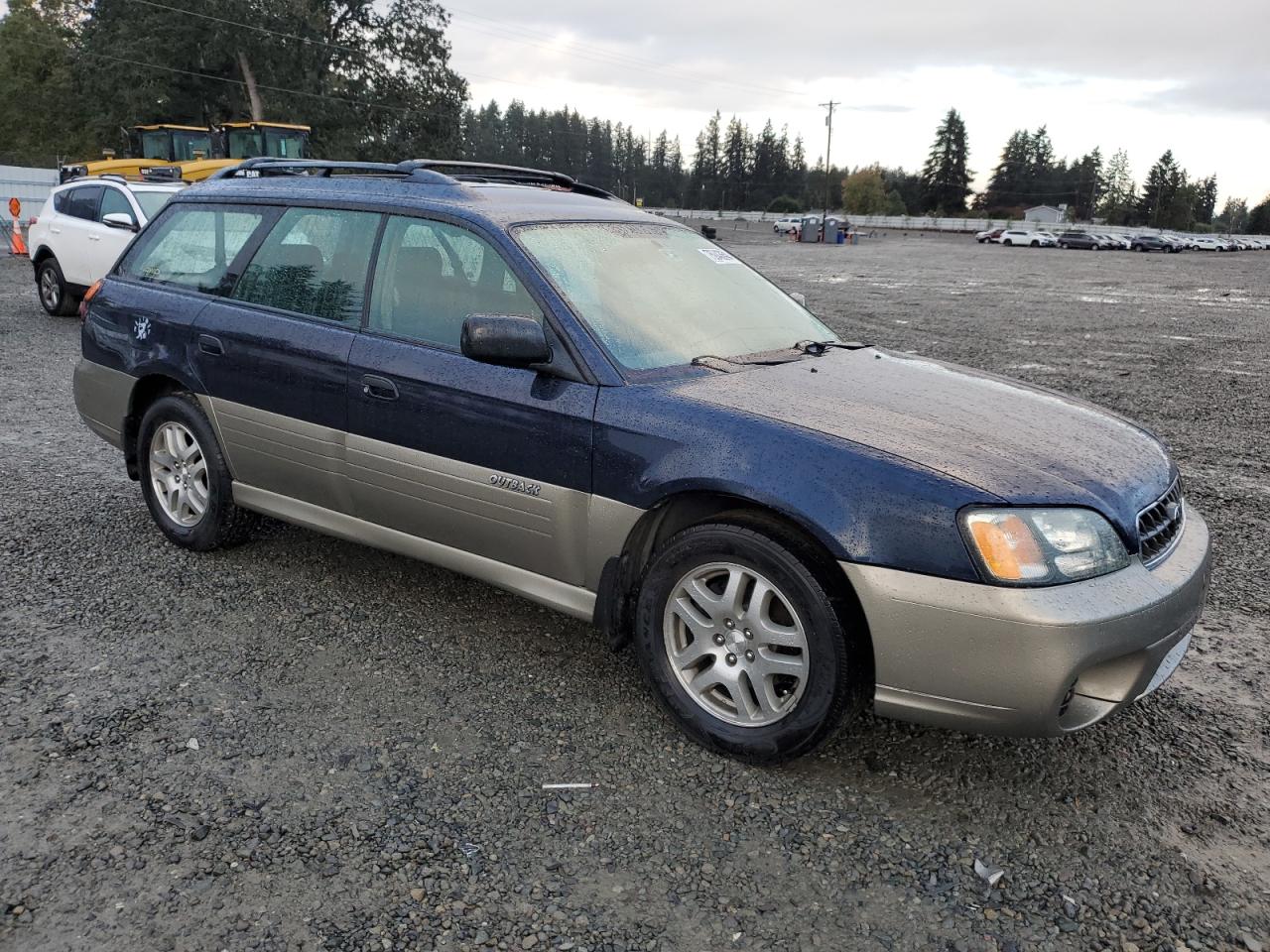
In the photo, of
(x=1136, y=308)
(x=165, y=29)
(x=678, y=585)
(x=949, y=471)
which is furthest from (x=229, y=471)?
(x=165, y=29)

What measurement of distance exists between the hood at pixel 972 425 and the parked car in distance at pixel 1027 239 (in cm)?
6873

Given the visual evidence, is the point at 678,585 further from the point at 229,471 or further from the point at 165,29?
the point at 165,29

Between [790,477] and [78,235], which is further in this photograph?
[78,235]

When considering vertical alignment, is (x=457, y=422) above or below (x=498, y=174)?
below

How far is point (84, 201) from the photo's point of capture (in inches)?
480

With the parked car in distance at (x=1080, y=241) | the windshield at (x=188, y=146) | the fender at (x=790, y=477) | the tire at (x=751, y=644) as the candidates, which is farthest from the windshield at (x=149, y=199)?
the parked car in distance at (x=1080, y=241)

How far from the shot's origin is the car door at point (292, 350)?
3977 millimetres

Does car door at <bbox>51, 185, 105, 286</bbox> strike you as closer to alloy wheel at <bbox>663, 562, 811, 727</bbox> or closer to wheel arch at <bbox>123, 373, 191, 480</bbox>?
wheel arch at <bbox>123, 373, 191, 480</bbox>

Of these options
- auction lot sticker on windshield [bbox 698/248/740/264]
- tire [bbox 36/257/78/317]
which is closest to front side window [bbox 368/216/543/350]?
auction lot sticker on windshield [bbox 698/248/740/264]

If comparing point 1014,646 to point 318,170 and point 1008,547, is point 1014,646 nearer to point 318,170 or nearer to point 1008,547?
point 1008,547

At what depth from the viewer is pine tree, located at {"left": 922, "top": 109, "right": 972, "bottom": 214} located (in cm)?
13125

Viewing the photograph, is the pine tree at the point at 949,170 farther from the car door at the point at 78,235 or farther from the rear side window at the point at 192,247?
the rear side window at the point at 192,247

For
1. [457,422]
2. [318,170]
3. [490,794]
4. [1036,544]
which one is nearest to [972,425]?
[1036,544]

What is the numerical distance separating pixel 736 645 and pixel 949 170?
143 meters
